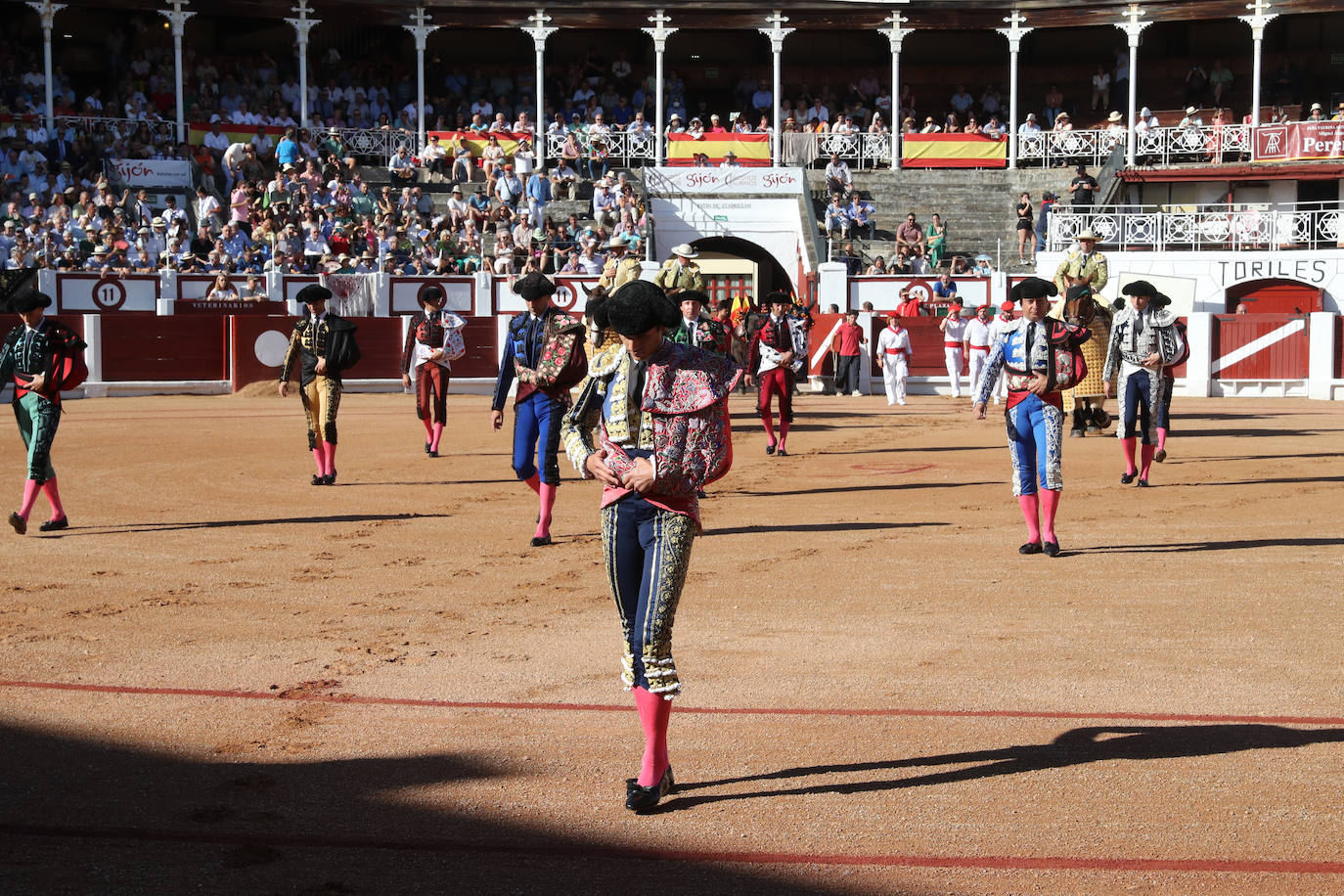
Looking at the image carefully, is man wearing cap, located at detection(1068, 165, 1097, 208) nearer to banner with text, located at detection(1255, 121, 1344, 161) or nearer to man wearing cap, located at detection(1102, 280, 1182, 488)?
banner with text, located at detection(1255, 121, 1344, 161)

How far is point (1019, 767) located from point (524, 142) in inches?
1185

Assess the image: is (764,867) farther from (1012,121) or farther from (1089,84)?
(1089,84)

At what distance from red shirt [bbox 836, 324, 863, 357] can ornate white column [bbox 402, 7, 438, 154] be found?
13.0 metres

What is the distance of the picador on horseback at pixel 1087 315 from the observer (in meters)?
16.0

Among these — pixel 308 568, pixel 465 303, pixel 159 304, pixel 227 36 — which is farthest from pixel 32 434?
pixel 227 36

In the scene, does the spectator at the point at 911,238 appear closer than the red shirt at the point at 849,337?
No

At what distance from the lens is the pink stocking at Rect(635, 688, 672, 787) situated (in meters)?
4.69

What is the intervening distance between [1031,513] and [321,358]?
588cm

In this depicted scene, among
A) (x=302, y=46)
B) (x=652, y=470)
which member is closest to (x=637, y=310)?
(x=652, y=470)

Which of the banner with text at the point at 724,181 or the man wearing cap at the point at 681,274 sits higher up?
the banner with text at the point at 724,181

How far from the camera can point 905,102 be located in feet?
126

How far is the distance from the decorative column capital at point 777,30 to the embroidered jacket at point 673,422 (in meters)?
32.3

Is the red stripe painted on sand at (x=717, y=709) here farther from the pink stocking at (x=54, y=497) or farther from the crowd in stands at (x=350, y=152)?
the crowd in stands at (x=350, y=152)

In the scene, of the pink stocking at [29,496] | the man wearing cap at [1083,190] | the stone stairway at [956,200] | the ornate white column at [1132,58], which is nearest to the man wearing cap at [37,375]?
the pink stocking at [29,496]
